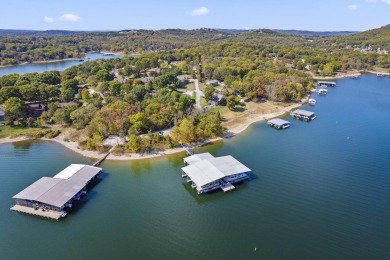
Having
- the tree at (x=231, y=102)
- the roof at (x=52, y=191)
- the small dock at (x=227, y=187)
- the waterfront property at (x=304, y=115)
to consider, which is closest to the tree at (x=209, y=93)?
the tree at (x=231, y=102)

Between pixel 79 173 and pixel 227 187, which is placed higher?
pixel 79 173

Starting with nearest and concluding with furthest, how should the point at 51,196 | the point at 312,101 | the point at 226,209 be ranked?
the point at 51,196, the point at 226,209, the point at 312,101

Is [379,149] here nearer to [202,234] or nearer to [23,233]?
[202,234]

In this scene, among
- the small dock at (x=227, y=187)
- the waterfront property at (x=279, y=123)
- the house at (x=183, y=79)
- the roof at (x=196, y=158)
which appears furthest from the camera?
the house at (x=183, y=79)

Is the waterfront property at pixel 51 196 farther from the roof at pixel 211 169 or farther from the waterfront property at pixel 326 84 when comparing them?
the waterfront property at pixel 326 84

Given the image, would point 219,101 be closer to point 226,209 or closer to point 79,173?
point 226,209

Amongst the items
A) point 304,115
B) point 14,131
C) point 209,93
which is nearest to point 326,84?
point 304,115

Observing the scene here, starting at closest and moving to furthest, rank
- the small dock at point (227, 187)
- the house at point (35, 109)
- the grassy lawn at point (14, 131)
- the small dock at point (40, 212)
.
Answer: the small dock at point (40, 212) → the small dock at point (227, 187) → the grassy lawn at point (14, 131) → the house at point (35, 109)

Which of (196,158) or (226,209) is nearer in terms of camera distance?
(226,209)
